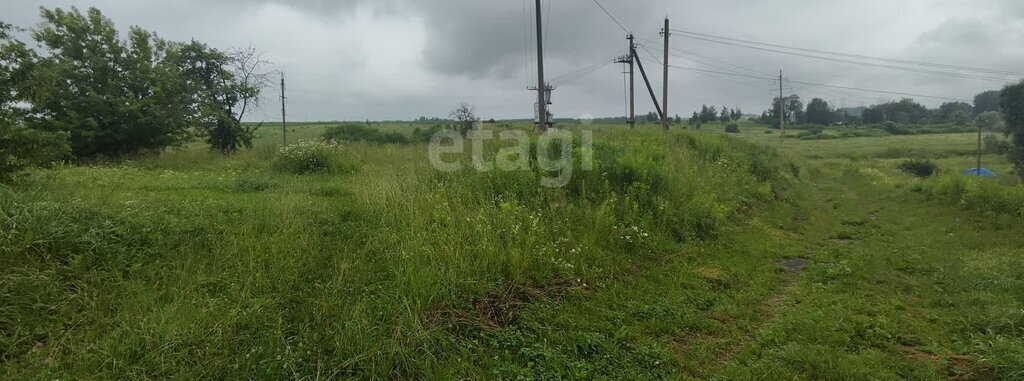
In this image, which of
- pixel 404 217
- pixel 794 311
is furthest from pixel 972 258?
pixel 404 217

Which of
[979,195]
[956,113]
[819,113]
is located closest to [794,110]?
[819,113]

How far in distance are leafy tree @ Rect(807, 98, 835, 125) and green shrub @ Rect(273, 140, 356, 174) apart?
8955 cm

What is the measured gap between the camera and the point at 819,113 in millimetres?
82000

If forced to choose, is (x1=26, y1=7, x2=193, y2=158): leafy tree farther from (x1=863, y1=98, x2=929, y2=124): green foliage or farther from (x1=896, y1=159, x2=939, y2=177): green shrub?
(x1=863, y1=98, x2=929, y2=124): green foliage

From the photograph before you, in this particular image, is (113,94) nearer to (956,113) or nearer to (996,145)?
(996,145)

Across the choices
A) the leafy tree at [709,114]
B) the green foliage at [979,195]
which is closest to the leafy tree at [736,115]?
the leafy tree at [709,114]

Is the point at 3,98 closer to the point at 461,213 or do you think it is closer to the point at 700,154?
the point at 461,213

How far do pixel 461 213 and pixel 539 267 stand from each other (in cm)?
122

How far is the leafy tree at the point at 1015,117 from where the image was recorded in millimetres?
33469

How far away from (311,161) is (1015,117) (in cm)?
A: 4718

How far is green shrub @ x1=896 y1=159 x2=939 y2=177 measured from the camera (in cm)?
3328

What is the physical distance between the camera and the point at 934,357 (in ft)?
12.2

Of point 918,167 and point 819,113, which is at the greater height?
point 819,113

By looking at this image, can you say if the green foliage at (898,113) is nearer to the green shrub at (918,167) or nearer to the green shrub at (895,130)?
the green shrub at (895,130)
